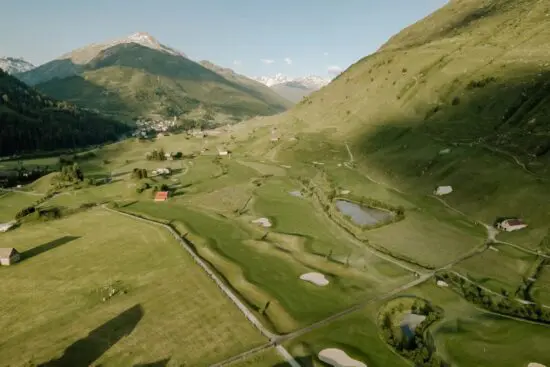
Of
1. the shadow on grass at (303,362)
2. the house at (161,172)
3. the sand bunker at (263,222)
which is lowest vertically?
the shadow on grass at (303,362)

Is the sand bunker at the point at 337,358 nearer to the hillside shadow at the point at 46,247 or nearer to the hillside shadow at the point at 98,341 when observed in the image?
the hillside shadow at the point at 98,341

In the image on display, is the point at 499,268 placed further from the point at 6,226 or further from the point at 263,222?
the point at 6,226

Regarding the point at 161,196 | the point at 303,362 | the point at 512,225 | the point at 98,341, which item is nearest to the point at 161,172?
the point at 161,196

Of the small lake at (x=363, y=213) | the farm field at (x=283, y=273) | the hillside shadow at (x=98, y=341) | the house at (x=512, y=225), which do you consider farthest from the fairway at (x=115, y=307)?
the house at (x=512, y=225)

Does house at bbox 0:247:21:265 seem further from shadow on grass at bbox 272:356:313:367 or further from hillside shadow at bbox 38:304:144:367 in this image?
shadow on grass at bbox 272:356:313:367

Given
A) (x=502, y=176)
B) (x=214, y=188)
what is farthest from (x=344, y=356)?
(x=214, y=188)

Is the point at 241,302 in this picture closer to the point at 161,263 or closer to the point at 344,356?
the point at 344,356

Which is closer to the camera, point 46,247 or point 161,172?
point 46,247
